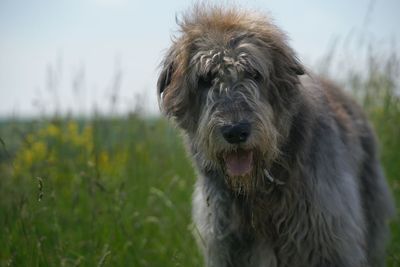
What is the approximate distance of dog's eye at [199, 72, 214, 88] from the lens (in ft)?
12.3

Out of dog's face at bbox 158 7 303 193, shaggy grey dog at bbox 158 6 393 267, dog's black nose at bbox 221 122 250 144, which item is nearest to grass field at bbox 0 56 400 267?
shaggy grey dog at bbox 158 6 393 267

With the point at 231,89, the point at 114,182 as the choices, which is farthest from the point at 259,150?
the point at 114,182

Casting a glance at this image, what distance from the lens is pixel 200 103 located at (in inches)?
151

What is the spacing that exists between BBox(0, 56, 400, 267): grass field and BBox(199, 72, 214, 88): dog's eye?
1272mm

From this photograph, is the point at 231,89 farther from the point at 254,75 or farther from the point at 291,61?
the point at 291,61

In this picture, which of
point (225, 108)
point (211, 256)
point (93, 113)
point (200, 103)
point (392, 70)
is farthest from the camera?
point (392, 70)

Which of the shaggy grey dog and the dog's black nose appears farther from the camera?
the shaggy grey dog

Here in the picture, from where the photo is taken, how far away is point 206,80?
3.80m

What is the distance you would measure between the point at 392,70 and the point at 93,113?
12.1 ft

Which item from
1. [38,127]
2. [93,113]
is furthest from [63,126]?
[93,113]

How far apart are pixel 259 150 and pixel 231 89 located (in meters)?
0.44

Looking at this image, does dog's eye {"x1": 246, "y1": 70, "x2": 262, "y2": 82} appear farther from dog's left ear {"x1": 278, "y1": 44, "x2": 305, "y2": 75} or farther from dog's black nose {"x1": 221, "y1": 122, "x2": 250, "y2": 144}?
dog's black nose {"x1": 221, "y1": 122, "x2": 250, "y2": 144}

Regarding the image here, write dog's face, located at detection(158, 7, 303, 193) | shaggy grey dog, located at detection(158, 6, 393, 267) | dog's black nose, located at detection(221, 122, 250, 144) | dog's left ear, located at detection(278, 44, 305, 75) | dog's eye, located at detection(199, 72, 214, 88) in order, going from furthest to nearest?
dog's left ear, located at detection(278, 44, 305, 75) < dog's eye, located at detection(199, 72, 214, 88) < shaggy grey dog, located at detection(158, 6, 393, 267) < dog's face, located at detection(158, 7, 303, 193) < dog's black nose, located at detection(221, 122, 250, 144)

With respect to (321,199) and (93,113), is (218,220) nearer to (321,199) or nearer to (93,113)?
(321,199)
